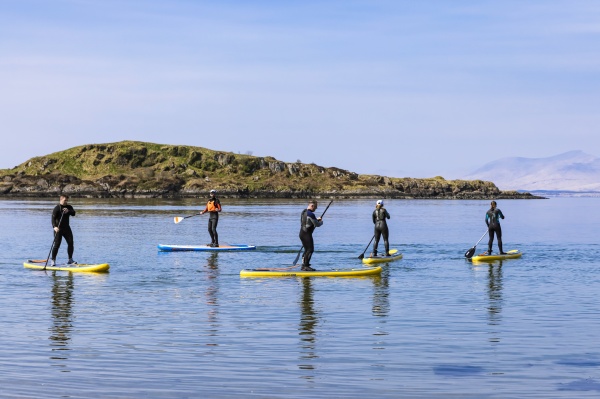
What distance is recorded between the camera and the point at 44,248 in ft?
141

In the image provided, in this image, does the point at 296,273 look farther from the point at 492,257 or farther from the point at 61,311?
the point at 492,257

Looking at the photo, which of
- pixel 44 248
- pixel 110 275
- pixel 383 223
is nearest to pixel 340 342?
pixel 110 275

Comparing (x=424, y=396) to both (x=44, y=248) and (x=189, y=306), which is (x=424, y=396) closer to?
(x=189, y=306)

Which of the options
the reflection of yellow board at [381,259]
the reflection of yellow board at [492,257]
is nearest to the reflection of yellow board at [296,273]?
the reflection of yellow board at [381,259]

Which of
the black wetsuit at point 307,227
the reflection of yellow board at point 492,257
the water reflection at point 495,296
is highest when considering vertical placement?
the black wetsuit at point 307,227

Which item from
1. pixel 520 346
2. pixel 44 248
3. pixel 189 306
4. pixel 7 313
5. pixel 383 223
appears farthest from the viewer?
pixel 44 248

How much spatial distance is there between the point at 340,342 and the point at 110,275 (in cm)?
1434

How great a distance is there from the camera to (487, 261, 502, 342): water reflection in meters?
18.7

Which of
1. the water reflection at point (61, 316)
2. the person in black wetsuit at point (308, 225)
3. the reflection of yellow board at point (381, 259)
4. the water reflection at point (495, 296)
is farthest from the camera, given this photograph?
the reflection of yellow board at point (381, 259)

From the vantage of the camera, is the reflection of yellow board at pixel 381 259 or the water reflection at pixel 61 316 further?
the reflection of yellow board at pixel 381 259

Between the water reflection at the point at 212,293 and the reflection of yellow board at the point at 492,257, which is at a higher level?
the reflection of yellow board at the point at 492,257

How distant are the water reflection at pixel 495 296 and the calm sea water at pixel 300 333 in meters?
0.07

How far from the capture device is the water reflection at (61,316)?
15.3 m

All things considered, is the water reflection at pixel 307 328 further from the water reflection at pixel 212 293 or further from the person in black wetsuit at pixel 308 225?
the person in black wetsuit at pixel 308 225
